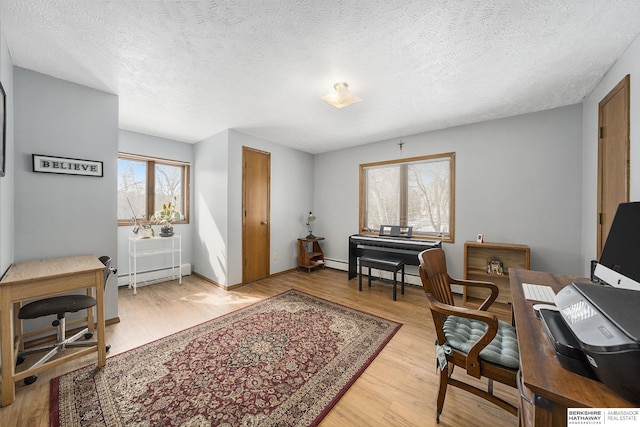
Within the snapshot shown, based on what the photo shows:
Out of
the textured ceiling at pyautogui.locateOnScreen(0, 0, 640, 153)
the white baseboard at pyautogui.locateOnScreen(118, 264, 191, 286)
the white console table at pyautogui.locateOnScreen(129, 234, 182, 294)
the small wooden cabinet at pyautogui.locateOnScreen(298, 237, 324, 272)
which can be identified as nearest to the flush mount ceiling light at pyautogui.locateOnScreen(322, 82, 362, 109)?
the textured ceiling at pyautogui.locateOnScreen(0, 0, 640, 153)

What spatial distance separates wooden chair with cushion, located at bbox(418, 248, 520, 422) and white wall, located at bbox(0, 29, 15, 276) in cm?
302

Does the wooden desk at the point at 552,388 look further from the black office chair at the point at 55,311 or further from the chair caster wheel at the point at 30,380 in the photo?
the chair caster wheel at the point at 30,380

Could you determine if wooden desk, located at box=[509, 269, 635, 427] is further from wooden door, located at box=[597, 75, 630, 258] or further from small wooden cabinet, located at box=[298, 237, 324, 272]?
small wooden cabinet, located at box=[298, 237, 324, 272]

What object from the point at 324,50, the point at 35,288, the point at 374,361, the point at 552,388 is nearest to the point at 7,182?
the point at 35,288

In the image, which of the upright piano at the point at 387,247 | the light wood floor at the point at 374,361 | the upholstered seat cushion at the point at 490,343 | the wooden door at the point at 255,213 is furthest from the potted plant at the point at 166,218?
the upholstered seat cushion at the point at 490,343

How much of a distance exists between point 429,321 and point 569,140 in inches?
106

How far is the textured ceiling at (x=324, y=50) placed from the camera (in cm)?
146

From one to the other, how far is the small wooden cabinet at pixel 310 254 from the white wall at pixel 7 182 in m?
3.56

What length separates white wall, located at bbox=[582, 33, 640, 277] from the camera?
1.67 metres

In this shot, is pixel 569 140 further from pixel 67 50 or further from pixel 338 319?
pixel 67 50

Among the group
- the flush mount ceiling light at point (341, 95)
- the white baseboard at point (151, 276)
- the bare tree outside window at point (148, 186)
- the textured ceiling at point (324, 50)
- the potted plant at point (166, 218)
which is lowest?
the white baseboard at point (151, 276)

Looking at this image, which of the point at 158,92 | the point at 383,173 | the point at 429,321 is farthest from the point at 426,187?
the point at 158,92

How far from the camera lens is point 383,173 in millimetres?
4285

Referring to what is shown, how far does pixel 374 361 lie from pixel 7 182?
3361 mm
